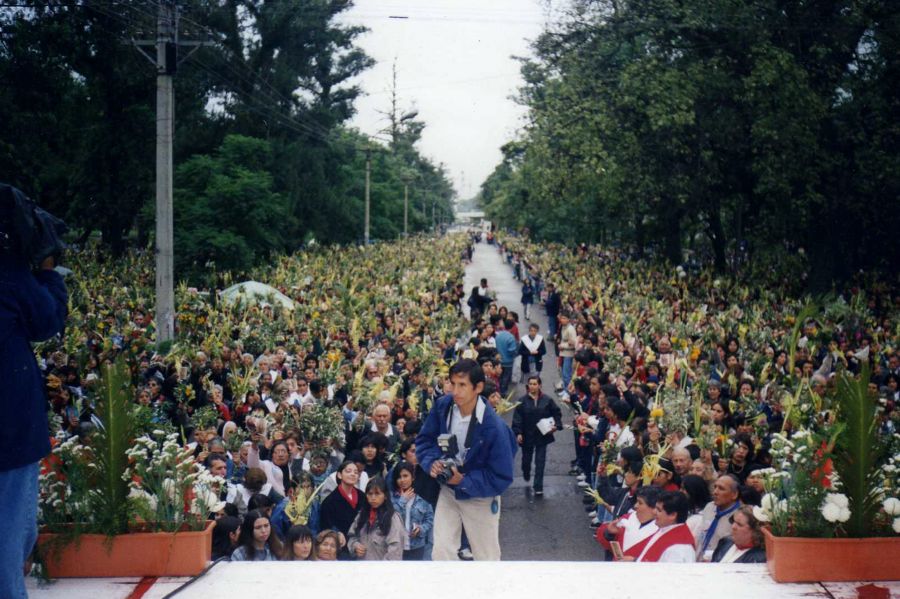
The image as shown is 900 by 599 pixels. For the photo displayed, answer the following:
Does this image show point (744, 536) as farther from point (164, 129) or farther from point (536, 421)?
point (164, 129)

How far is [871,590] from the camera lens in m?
4.16

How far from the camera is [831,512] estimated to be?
4.25 meters

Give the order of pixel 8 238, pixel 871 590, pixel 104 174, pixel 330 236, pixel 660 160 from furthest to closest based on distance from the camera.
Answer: pixel 330 236 → pixel 104 174 → pixel 660 160 → pixel 871 590 → pixel 8 238

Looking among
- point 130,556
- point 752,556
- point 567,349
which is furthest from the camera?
point 567,349

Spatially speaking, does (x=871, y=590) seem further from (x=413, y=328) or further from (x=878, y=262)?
(x=878, y=262)

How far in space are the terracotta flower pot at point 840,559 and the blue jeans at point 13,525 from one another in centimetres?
337

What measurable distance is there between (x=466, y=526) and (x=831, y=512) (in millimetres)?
2260

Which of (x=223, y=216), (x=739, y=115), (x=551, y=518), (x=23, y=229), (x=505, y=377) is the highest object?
(x=739, y=115)

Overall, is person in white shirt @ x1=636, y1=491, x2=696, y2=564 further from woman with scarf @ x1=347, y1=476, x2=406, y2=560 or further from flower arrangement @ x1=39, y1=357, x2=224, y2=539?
flower arrangement @ x1=39, y1=357, x2=224, y2=539

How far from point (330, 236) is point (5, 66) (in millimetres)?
20023

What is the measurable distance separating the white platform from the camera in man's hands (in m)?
0.90

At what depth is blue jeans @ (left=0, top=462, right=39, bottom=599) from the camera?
3691 mm

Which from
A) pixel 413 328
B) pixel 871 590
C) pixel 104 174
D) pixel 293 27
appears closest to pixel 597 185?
pixel 413 328

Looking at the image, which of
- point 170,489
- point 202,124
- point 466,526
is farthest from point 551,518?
point 202,124
